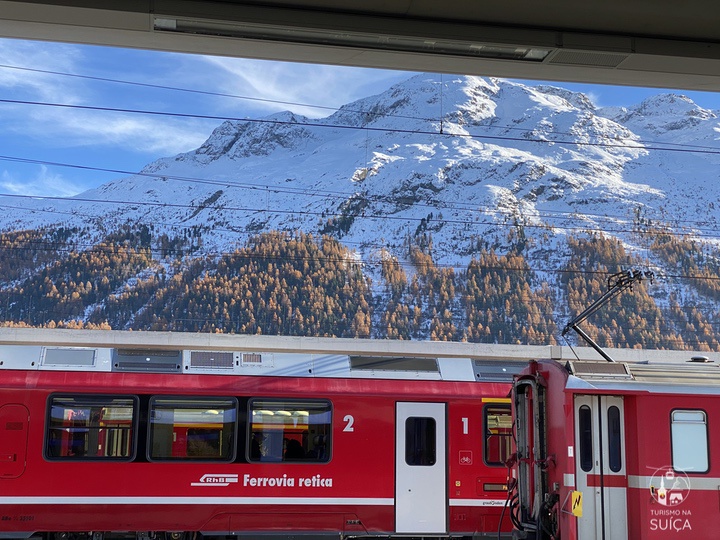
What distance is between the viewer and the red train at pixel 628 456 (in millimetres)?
10602

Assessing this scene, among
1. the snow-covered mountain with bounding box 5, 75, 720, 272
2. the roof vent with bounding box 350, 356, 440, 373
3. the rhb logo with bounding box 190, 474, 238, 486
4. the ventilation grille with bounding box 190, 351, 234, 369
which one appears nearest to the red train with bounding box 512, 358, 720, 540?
the roof vent with bounding box 350, 356, 440, 373

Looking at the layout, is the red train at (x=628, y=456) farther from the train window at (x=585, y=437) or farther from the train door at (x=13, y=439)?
the train door at (x=13, y=439)

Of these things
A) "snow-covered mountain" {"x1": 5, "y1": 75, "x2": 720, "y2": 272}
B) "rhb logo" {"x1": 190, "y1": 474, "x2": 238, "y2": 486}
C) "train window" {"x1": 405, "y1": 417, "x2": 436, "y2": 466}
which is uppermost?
"snow-covered mountain" {"x1": 5, "y1": 75, "x2": 720, "y2": 272}

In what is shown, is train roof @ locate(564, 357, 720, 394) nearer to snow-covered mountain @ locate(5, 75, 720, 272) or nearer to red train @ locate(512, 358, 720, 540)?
red train @ locate(512, 358, 720, 540)

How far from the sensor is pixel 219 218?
336 feet

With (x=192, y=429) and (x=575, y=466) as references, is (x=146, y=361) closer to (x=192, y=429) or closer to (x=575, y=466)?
(x=192, y=429)

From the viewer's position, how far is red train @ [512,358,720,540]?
417 inches

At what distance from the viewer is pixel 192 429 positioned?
41.2 ft

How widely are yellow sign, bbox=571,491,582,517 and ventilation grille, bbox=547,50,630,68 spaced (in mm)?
5718

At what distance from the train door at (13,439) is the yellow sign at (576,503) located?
727 centimetres

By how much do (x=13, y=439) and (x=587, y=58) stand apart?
933cm

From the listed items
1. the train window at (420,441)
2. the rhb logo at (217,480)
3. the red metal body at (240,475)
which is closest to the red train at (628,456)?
the red metal body at (240,475)

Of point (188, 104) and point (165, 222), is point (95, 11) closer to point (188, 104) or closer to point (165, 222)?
point (188, 104)

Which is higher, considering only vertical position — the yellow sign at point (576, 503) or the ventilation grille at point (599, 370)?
the ventilation grille at point (599, 370)
